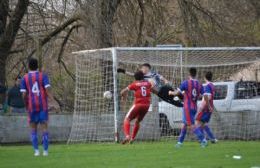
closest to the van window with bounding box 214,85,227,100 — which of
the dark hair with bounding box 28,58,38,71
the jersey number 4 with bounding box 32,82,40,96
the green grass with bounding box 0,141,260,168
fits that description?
the green grass with bounding box 0,141,260,168

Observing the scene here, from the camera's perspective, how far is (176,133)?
24.2m

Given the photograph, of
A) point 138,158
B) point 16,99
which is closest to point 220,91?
point 16,99

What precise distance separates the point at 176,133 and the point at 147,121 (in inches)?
39.2

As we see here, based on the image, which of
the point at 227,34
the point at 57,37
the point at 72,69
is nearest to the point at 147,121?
the point at 227,34

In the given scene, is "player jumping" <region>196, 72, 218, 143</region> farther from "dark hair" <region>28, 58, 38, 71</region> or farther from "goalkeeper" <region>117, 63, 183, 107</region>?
"dark hair" <region>28, 58, 38, 71</region>

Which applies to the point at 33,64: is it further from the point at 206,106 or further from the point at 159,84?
the point at 159,84

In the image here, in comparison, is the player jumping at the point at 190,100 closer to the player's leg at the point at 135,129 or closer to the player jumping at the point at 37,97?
the player's leg at the point at 135,129

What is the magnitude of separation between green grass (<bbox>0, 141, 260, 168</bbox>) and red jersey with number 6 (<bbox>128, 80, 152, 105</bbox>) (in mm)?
2624

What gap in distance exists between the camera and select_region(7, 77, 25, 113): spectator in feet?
80.8

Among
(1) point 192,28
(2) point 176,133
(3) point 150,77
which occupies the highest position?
(1) point 192,28

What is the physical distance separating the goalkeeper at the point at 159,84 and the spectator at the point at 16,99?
374 centimetres

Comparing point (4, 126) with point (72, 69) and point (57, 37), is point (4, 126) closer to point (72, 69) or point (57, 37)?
point (57, 37)

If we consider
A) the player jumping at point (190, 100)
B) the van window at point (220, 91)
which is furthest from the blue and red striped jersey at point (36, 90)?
the van window at point (220, 91)

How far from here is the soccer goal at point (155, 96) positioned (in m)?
23.6
